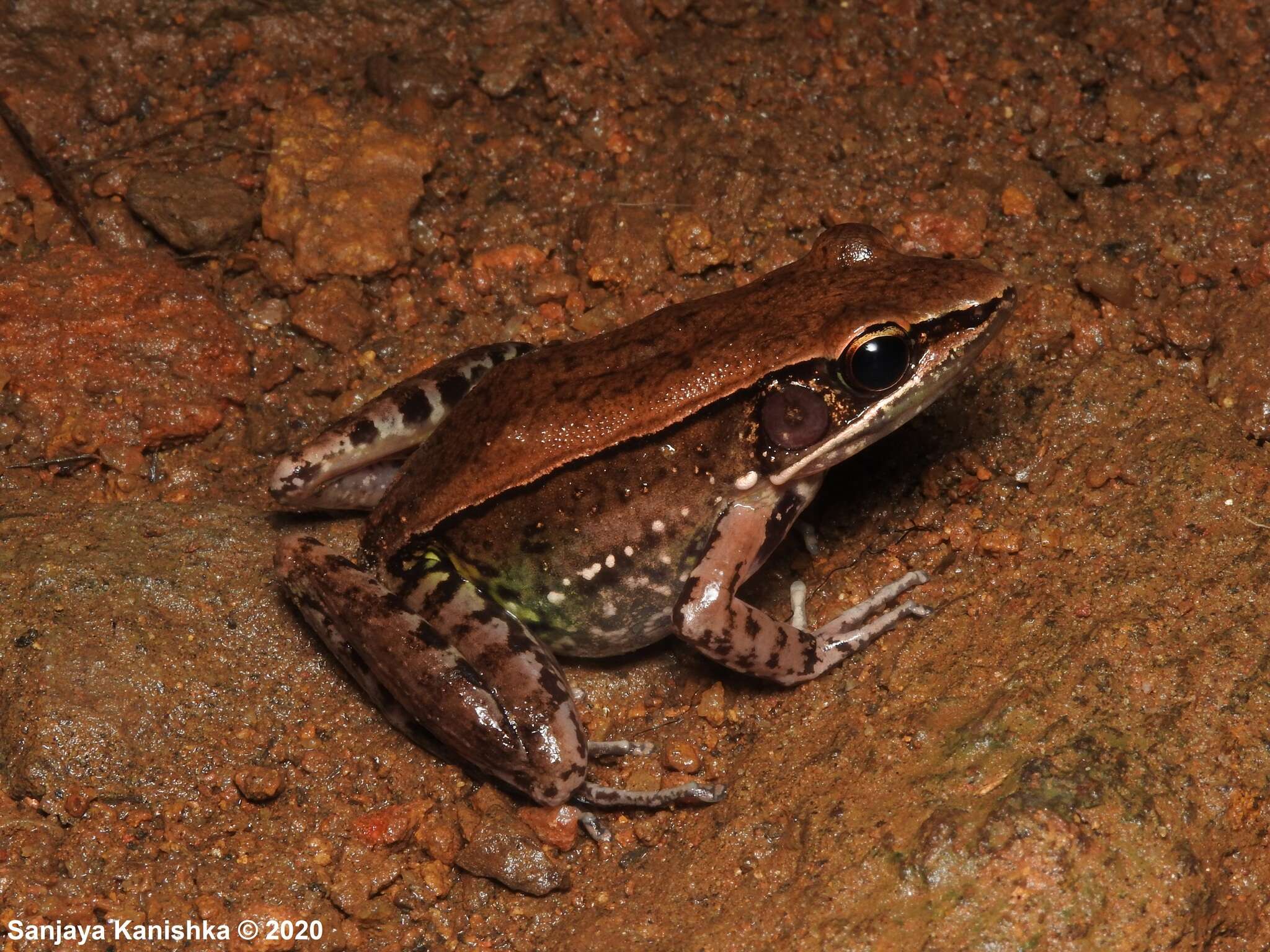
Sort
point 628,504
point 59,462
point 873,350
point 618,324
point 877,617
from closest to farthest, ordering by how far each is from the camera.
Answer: point 873,350 < point 628,504 < point 877,617 < point 59,462 < point 618,324

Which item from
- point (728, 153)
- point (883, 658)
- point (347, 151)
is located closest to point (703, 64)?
point (728, 153)

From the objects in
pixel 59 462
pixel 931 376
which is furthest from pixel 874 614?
pixel 59 462

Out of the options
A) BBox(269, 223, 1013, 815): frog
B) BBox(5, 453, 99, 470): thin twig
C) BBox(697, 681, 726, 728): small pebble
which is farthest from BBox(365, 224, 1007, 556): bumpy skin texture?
BBox(5, 453, 99, 470): thin twig

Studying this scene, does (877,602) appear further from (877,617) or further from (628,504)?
(628,504)

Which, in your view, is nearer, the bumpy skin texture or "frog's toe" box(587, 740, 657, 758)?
the bumpy skin texture

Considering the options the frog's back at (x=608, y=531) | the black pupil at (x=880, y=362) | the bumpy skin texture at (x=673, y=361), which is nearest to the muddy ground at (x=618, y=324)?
the frog's back at (x=608, y=531)

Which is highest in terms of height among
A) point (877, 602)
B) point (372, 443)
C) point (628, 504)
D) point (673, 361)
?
point (673, 361)

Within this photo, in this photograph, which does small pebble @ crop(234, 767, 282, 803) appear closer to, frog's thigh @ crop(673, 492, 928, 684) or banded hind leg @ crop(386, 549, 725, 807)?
banded hind leg @ crop(386, 549, 725, 807)
